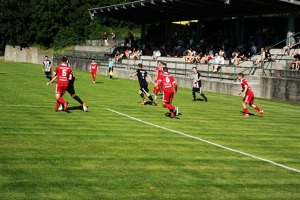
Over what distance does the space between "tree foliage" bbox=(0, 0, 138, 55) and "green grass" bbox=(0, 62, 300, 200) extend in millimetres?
63482

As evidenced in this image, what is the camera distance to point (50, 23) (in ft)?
267

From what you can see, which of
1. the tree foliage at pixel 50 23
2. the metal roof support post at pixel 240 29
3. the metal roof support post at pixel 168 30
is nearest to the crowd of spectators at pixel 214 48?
the metal roof support post at pixel 240 29

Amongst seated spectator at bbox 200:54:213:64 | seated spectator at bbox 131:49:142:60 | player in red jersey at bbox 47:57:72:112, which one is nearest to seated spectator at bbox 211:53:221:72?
seated spectator at bbox 200:54:213:64

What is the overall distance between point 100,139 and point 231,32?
3404 cm

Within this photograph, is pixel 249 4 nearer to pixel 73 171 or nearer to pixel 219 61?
pixel 219 61

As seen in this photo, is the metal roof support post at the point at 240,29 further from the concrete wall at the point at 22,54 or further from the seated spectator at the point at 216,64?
the concrete wall at the point at 22,54

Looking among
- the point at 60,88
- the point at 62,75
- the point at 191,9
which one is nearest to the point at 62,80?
the point at 62,75

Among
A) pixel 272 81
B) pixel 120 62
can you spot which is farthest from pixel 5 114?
pixel 120 62

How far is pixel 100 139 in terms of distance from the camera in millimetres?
12336

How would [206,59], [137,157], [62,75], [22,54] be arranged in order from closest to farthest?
1. [137,157]
2. [62,75]
3. [206,59]
4. [22,54]

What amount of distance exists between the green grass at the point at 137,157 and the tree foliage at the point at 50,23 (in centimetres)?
6348

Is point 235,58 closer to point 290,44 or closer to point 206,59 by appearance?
point 206,59

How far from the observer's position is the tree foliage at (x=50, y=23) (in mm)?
80375

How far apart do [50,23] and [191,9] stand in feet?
133
